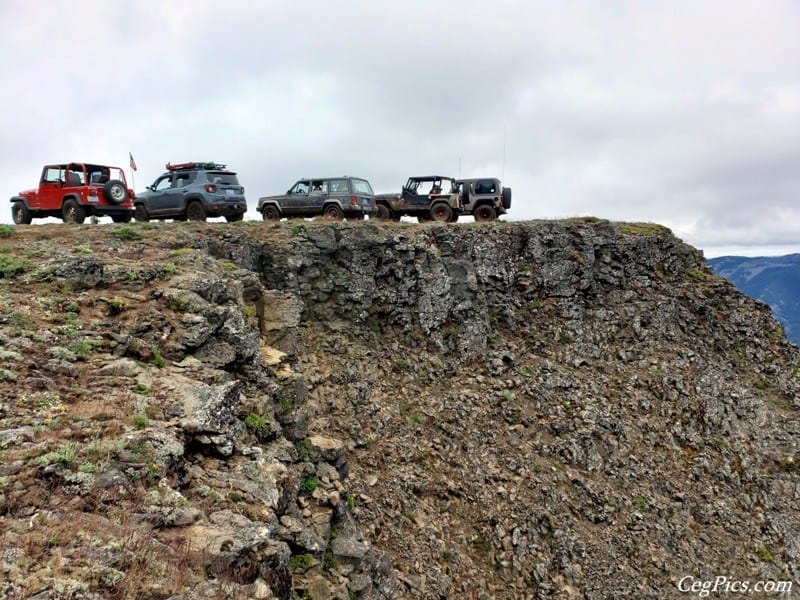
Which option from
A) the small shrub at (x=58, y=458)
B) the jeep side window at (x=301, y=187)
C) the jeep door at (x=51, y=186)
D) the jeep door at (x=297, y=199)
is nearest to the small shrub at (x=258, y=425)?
the small shrub at (x=58, y=458)

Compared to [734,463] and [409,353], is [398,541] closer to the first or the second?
[409,353]

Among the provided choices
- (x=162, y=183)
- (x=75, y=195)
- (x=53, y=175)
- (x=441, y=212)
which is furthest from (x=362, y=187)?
(x=53, y=175)

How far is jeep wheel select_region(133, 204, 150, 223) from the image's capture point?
19797 millimetres

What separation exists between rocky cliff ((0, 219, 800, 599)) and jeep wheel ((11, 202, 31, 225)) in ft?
16.8

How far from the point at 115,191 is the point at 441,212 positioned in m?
14.5

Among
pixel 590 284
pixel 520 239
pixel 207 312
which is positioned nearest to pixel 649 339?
pixel 590 284

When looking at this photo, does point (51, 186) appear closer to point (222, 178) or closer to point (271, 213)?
point (222, 178)

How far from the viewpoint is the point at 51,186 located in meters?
18.6

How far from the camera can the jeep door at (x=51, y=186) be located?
60.8 feet

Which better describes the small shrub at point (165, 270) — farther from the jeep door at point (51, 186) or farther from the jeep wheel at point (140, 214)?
the jeep door at point (51, 186)

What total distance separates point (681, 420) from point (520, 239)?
10.5 m

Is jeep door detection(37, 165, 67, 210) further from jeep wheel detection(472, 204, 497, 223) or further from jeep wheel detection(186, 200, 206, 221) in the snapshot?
jeep wheel detection(472, 204, 497, 223)

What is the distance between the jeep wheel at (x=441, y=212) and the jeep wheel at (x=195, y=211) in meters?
10.9

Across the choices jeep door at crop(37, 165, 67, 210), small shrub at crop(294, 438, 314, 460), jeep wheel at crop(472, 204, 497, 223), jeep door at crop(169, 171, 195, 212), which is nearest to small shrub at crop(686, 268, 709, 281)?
jeep wheel at crop(472, 204, 497, 223)
